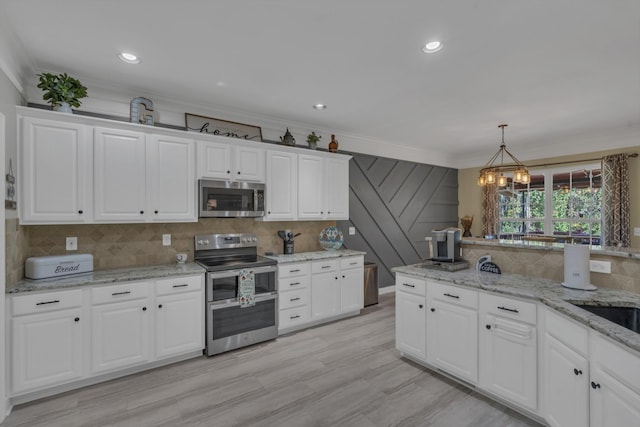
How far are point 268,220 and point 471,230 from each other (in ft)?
16.4

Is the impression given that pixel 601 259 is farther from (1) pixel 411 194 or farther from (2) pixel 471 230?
(2) pixel 471 230

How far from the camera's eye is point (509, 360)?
7.16ft

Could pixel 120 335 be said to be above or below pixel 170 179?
below

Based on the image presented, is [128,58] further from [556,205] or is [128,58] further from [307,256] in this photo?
[556,205]

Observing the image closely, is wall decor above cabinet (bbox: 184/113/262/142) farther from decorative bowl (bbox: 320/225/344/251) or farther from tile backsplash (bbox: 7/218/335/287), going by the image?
decorative bowl (bbox: 320/225/344/251)

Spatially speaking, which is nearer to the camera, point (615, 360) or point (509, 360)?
point (615, 360)

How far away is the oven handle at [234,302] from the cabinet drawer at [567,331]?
2.59m

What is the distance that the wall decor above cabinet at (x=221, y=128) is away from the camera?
3598mm

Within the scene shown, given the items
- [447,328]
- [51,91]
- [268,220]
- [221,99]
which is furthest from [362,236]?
[51,91]

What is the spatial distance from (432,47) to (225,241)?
299cm

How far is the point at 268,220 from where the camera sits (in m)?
3.88

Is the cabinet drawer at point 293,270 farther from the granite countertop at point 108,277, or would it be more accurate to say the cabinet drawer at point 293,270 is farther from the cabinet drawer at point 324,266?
the granite countertop at point 108,277

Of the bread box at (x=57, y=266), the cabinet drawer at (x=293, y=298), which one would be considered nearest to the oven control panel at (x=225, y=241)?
the cabinet drawer at (x=293, y=298)

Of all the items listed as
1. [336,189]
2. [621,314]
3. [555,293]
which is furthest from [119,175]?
[621,314]
